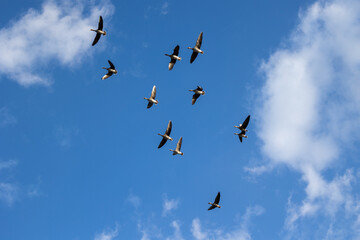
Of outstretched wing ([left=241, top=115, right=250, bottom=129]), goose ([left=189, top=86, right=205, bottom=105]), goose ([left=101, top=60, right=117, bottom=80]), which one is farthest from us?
goose ([left=189, top=86, right=205, bottom=105])

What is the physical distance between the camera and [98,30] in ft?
265

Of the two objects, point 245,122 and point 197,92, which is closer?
point 245,122

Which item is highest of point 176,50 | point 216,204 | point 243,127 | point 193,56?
point 176,50

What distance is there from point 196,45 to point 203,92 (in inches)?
286

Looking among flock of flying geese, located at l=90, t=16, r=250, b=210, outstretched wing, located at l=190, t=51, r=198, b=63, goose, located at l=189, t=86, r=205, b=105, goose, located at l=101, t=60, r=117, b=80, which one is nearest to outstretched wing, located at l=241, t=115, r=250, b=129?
flock of flying geese, located at l=90, t=16, r=250, b=210

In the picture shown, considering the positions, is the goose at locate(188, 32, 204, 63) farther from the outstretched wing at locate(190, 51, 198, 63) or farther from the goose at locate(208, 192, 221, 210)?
the goose at locate(208, 192, 221, 210)

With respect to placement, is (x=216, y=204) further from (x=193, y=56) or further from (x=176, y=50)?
(x=176, y=50)

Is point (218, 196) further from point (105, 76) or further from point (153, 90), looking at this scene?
point (105, 76)

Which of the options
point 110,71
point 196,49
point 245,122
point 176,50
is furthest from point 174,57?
point 245,122

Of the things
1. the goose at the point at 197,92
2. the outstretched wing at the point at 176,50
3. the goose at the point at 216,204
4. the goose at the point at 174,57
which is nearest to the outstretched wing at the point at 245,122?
the goose at the point at 197,92

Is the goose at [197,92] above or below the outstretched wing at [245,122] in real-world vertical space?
above

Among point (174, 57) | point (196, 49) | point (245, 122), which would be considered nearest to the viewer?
point (196, 49)

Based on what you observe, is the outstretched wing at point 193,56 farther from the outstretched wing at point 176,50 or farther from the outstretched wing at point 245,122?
the outstretched wing at point 245,122

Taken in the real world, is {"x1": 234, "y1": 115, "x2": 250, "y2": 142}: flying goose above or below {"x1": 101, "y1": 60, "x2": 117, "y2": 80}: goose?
below
